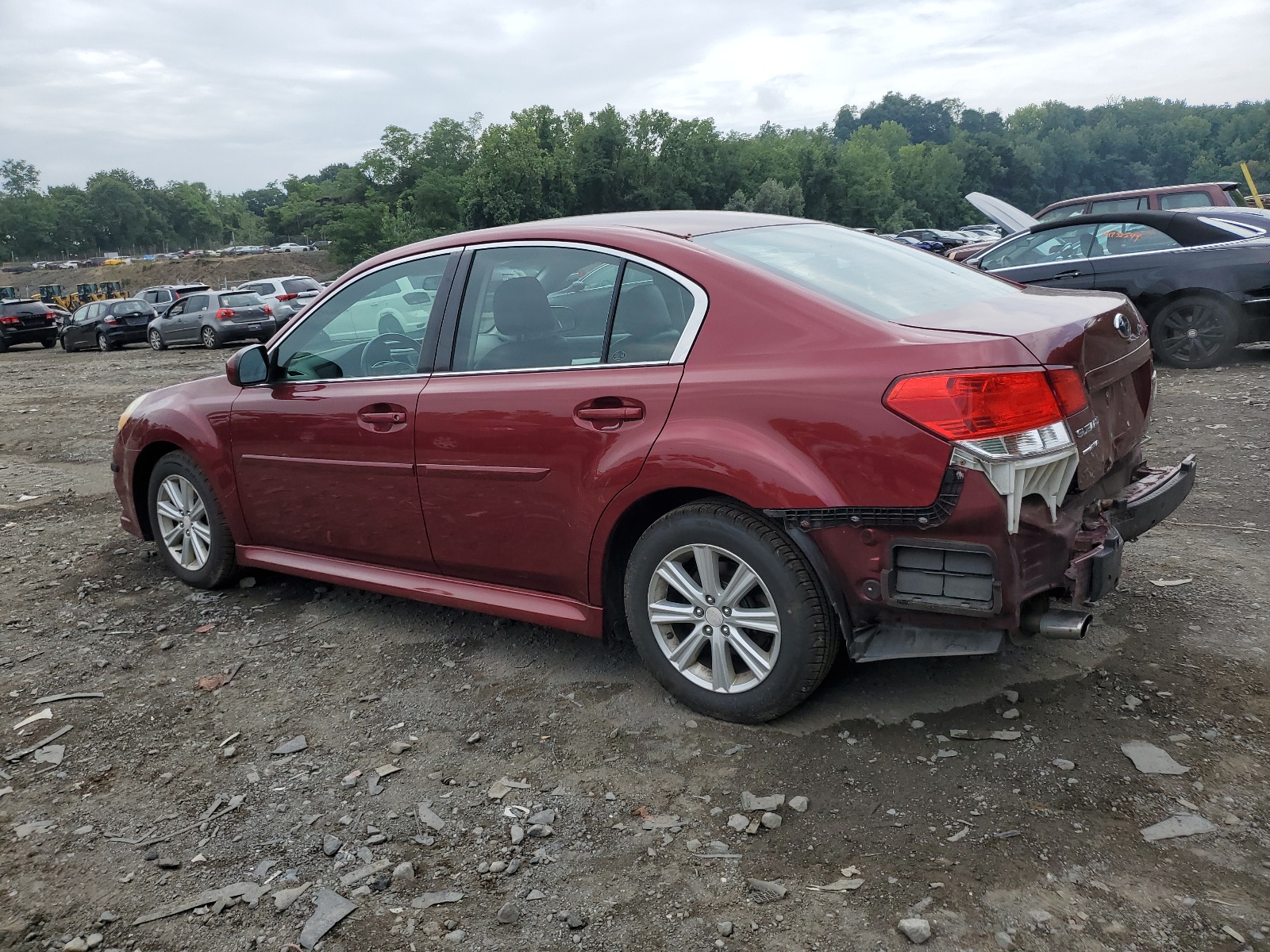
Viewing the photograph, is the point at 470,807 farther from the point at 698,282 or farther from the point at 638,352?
the point at 698,282

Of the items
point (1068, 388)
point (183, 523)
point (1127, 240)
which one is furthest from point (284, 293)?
point (1068, 388)

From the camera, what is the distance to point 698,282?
3406 millimetres

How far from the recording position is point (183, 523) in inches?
208

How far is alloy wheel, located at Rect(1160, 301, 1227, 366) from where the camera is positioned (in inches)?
377

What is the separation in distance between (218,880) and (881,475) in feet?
7.14

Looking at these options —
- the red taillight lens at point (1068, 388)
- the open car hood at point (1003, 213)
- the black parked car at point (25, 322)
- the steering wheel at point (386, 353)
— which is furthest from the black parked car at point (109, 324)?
the red taillight lens at point (1068, 388)

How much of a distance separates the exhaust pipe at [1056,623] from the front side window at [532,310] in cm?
164

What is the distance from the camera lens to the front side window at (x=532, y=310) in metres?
3.65

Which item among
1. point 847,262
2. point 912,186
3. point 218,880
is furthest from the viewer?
point 912,186

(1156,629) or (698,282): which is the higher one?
(698,282)

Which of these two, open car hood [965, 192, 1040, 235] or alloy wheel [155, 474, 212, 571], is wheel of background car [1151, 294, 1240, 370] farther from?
alloy wheel [155, 474, 212, 571]

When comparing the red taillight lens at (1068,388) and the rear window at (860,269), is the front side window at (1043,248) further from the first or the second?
the red taillight lens at (1068,388)

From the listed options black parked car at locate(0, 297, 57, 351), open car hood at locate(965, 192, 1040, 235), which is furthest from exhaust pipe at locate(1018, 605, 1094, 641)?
black parked car at locate(0, 297, 57, 351)

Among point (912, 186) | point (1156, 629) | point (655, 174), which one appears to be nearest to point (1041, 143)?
point (912, 186)
